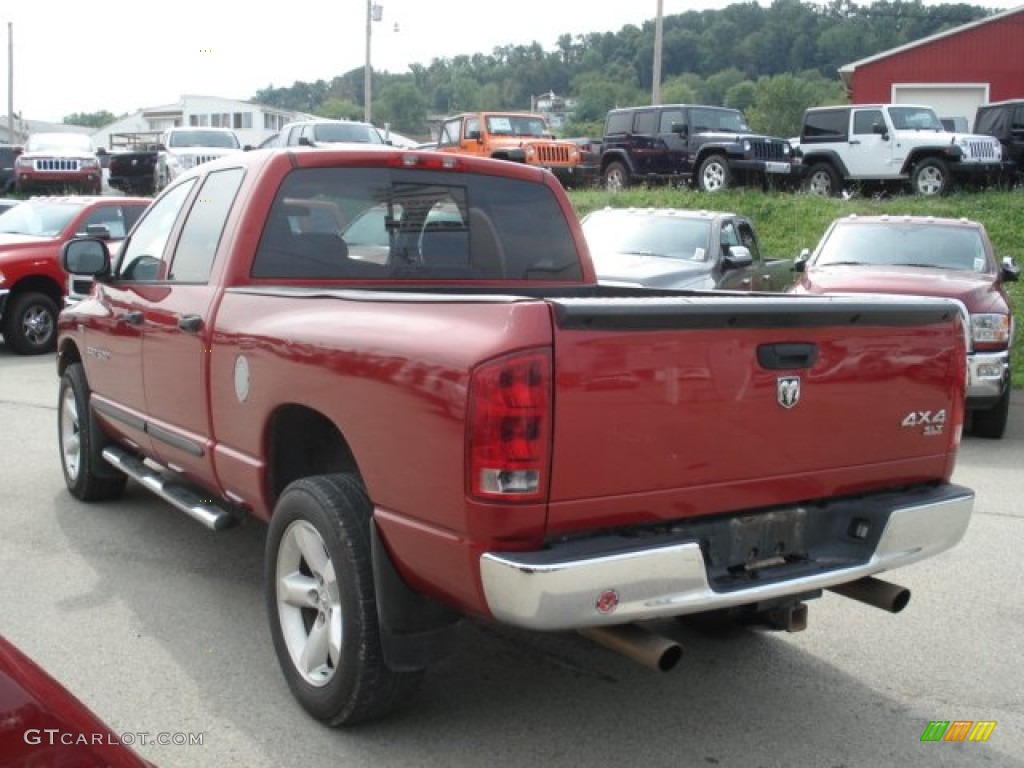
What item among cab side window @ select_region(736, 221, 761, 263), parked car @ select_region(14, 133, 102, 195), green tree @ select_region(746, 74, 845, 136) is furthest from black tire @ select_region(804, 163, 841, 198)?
green tree @ select_region(746, 74, 845, 136)

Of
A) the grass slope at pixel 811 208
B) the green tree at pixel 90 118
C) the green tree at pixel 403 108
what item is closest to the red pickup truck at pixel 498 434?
the grass slope at pixel 811 208

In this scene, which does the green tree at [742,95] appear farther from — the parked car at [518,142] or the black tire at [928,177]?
the black tire at [928,177]

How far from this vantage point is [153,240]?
236 inches

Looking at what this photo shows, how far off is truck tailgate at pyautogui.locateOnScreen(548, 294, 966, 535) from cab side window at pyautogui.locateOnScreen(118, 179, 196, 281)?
10.2 ft

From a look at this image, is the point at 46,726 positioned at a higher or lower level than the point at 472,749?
higher

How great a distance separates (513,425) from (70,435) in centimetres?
475

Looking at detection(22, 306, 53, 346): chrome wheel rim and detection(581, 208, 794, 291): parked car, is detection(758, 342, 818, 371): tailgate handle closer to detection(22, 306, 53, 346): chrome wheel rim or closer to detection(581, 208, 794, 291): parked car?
detection(581, 208, 794, 291): parked car

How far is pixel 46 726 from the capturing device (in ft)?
6.02

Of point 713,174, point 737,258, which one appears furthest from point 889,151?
point 737,258

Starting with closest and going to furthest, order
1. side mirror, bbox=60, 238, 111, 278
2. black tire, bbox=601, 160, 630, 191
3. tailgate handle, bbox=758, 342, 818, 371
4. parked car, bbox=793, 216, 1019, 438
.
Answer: tailgate handle, bbox=758, 342, 818, 371, side mirror, bbox=60, 238, 111, 278, parked car, bbox=793, 216, 1019, 438, black tire, bbox=601, 160, 630, 191

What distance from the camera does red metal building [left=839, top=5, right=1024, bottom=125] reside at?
38500 millimetres

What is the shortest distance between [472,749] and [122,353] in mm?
3081

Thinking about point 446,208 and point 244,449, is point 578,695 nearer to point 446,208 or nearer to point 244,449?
point 244,449

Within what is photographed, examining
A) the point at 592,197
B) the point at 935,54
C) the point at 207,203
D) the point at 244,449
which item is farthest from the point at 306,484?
the point at 935,54
